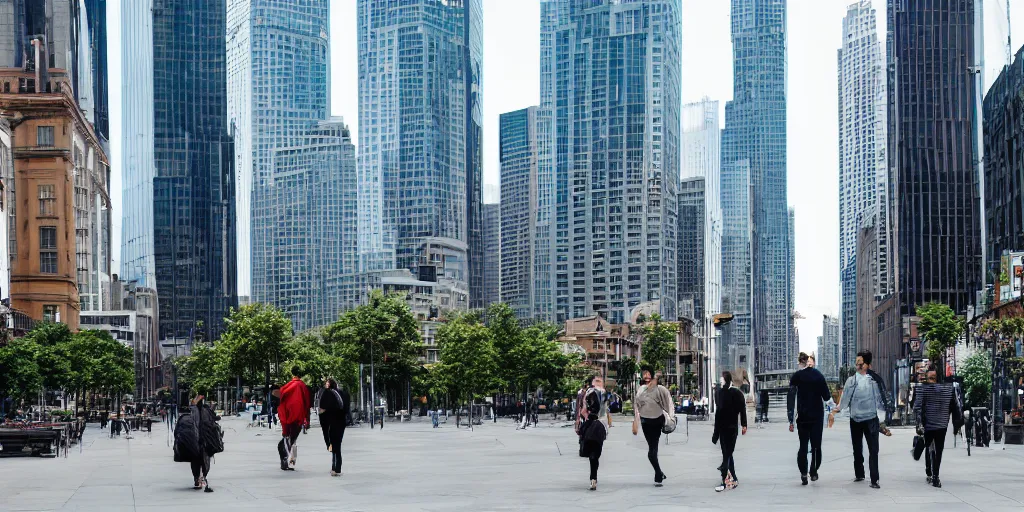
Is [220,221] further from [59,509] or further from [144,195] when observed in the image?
[59,509]

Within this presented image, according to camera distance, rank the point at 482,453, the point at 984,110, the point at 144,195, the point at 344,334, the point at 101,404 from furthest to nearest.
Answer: the point at 144,195 → the point at 101,404 → the point at 984,110 → the point at 344,334 → the point at 482,453

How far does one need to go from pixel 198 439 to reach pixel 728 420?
7686 mm

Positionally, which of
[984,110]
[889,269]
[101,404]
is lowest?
[101,404]

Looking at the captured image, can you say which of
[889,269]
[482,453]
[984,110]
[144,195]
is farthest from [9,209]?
[889,269]

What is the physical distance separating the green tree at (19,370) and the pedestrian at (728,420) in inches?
1973

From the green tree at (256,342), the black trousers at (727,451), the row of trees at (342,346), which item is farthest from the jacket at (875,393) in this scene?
the green tree at (256,342)

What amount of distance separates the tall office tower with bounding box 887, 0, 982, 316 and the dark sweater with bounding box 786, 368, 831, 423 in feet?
427

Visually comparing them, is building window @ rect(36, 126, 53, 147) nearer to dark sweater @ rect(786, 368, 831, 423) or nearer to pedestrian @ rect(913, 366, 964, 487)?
dark sweater @ rect(786, 368, 831, 423)

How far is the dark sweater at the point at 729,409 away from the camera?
1909 centimetres

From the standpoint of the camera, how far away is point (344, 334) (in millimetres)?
83500

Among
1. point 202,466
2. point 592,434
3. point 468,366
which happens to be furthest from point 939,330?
point 202,466

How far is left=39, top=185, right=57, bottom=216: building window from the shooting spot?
77312 millimetres

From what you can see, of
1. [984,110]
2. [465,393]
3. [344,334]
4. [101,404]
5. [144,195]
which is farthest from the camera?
[144,195]

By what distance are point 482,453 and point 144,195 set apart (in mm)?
104204
